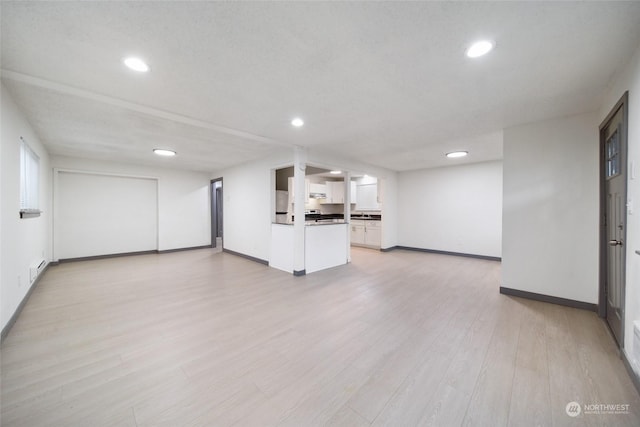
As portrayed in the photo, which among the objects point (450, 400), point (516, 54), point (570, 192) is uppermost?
point (516, 54)

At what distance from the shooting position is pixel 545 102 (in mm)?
2631

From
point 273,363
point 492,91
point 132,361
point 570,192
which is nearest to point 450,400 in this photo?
point 273,363

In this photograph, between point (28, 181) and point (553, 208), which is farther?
point (28, 181)

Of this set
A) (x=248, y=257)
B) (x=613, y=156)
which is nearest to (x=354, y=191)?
(x=248, y=257)

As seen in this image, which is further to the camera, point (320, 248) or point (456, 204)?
point (456, 204)

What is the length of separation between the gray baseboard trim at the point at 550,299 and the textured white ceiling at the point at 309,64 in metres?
2.35

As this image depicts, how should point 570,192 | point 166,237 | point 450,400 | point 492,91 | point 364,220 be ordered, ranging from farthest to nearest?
point 364,220 < point 166,237 < point 570,192 < point 492,91 < point 450,400

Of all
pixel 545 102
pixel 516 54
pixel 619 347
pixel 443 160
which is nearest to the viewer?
pixel 516 54

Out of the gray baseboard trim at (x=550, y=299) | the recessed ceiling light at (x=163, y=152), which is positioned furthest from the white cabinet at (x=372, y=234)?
the recessed ceiling light at (x=163, y=152)

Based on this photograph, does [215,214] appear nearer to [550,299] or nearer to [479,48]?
[479,48]

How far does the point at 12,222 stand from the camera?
100 inches

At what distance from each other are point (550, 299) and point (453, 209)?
3.50 metres

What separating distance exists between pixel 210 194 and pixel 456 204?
283 inches

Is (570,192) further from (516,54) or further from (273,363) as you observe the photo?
(273,363)
